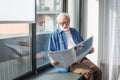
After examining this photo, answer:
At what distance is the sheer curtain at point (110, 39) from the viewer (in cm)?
335

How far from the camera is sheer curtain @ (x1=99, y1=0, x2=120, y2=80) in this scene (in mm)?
3350

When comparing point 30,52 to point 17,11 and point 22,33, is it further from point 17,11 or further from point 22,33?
point 17,11

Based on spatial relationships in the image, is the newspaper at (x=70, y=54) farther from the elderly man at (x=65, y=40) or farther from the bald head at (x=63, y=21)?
the bald head at (x=63, y=21)

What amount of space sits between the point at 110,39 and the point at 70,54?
1.33 meters

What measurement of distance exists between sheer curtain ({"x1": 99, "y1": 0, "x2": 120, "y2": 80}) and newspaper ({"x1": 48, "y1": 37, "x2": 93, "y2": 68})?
0.97 meters

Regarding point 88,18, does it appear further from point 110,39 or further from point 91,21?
point 110,39

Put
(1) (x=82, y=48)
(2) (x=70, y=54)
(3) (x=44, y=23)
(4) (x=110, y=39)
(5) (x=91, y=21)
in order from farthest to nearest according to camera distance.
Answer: (5) (x=91, y=21) → (4) (x=110, y=39) → (3) (x=44, y=23) → (1) (x=82, y=48) → (2) (x=70, y=54)

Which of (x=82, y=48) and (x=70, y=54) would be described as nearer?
(x=70, y=54)

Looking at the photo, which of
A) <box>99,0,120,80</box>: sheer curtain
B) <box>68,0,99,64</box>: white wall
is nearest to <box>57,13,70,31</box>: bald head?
<box>68,0,99,64</box>: white wall

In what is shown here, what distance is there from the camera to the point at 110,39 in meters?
3.42

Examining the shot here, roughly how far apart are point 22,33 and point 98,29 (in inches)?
61.0

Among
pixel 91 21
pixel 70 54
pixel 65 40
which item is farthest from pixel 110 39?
pixel 70 54

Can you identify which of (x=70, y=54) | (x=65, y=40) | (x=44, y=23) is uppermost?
(x=44, y=23)

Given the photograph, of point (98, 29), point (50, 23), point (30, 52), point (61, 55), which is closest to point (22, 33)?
point (30, 52)
